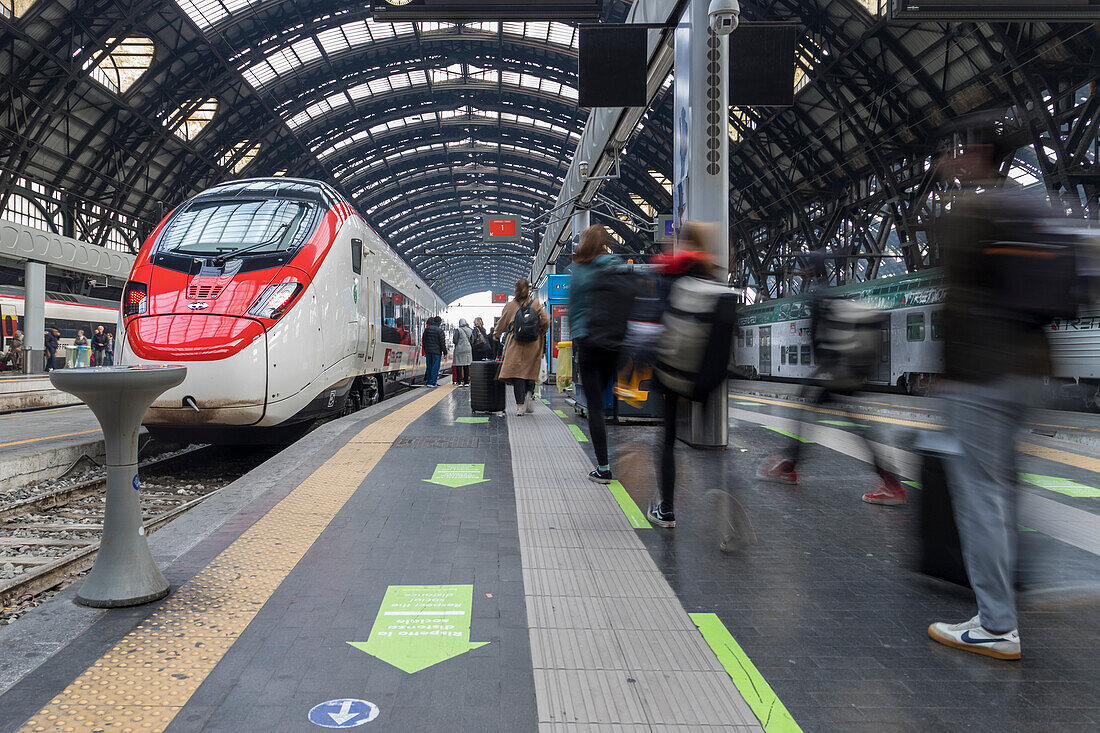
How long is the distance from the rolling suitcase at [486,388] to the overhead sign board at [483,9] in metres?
4.09

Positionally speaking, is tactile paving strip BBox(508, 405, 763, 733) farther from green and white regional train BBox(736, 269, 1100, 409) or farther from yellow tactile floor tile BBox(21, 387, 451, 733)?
green and white regional train BBox(736, 269, 1100, 409)

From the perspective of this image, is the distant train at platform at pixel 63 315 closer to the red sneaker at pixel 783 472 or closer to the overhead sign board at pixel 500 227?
the overhead sign board at pixel 500 227

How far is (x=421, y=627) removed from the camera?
2447mm

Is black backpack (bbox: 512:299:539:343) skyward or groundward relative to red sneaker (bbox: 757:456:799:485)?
skyward

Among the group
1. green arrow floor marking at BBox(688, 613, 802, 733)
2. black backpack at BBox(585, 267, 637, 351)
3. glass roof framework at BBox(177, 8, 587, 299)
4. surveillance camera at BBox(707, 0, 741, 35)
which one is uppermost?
glass roof framework at BBox(177, 8, 587, 299)

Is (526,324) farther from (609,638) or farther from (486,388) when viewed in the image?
(609,638)

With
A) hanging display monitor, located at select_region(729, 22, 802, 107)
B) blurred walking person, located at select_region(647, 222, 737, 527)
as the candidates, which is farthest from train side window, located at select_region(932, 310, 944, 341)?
hanging display monitor, located at select_region(729, 22, 802, 107)

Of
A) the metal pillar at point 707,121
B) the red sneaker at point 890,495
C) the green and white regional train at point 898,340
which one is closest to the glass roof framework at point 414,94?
the green and white regional train at point 898,340

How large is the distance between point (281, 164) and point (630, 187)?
18339mm

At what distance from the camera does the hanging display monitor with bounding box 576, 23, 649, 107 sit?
764 centimetres

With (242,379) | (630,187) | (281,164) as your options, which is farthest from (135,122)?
(242,379)

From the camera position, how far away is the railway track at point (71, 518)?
385 centimetres

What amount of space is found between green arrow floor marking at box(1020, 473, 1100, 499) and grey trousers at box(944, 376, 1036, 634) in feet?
10.3

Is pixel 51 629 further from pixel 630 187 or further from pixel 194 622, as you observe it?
pixel 630 187
